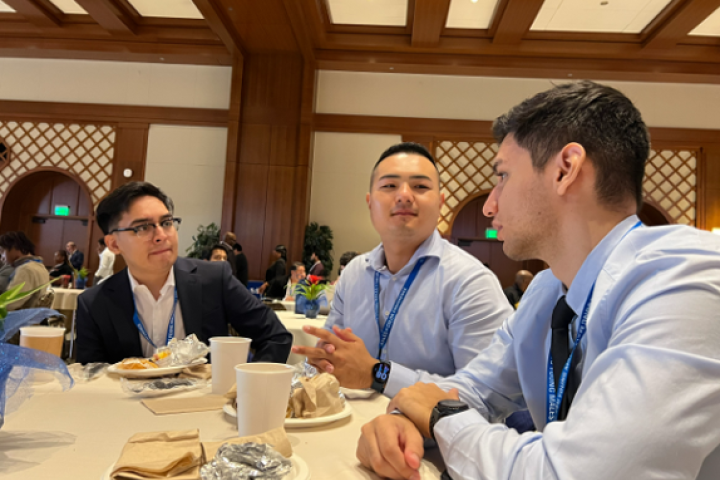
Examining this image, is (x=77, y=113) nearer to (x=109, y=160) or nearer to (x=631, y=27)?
(x=109, y=160)

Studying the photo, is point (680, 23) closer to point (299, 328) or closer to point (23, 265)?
point (299, 328)

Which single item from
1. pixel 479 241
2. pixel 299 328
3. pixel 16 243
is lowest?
pixel 299 328

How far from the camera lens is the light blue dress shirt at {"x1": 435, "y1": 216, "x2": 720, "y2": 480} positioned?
0.51m

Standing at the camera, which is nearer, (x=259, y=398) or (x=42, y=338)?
(x=259, y=398)

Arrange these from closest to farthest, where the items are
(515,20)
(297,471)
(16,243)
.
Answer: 1. (297,471)
2. (16,243)
3. (515,20)

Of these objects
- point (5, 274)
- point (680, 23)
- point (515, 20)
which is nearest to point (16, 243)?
point (5, 274)

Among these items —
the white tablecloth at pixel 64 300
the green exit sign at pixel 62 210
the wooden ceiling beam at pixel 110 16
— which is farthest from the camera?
the green exit sign at pixel 62 210

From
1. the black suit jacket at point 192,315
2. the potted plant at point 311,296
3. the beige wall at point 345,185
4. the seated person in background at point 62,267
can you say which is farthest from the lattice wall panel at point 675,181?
the seated person in background at point 62,267

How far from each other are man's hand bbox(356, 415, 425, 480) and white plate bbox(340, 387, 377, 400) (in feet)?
1.18

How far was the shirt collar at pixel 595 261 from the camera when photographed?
765 millimetres

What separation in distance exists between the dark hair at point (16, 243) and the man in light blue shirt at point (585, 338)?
14.0 ft

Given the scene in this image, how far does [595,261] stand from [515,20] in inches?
270

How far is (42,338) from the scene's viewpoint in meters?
1.21

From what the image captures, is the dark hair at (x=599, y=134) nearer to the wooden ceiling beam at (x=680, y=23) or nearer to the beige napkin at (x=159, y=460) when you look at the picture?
the beige napkin at (x=159, y=460)
